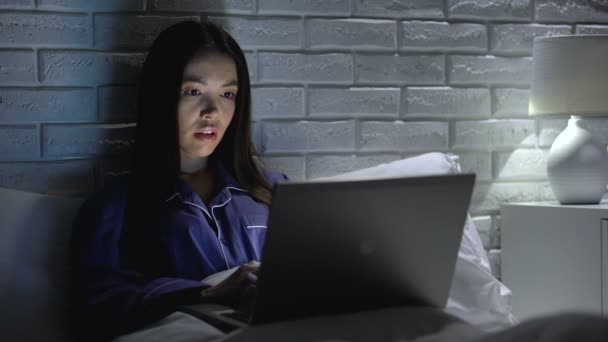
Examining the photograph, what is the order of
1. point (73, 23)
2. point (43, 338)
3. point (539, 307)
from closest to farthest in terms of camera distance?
point (43, 338) < point (73, 23) < point (539, 307)

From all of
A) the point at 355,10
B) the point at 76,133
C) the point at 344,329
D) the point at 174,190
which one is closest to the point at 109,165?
the point at 76,133

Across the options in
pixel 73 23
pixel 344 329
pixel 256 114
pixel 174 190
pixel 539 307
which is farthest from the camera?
pixel 539 307

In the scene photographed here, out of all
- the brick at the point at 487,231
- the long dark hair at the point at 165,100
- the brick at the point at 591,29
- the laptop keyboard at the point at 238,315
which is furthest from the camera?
the brick at the point at 591,29

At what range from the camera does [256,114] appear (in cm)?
231

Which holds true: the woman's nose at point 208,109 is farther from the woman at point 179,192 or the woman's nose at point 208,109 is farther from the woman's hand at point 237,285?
the woman's hand at point 237,285

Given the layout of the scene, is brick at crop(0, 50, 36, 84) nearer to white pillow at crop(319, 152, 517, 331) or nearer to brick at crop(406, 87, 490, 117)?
white pillow at crop(319, 152, 517, 331)

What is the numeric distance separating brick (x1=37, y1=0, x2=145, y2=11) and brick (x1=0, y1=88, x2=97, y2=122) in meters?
0.21

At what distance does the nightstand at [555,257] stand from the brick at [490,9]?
613mm

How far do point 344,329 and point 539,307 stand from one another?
4.70 ft

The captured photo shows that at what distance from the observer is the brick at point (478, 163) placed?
256 cm

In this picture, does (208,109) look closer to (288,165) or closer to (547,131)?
(288,165)

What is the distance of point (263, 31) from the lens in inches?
90.7

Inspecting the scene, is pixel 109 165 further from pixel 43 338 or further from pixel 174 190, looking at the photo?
pixel 43 338

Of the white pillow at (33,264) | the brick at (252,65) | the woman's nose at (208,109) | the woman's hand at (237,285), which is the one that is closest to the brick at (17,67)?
the white pillow at (33,264)
